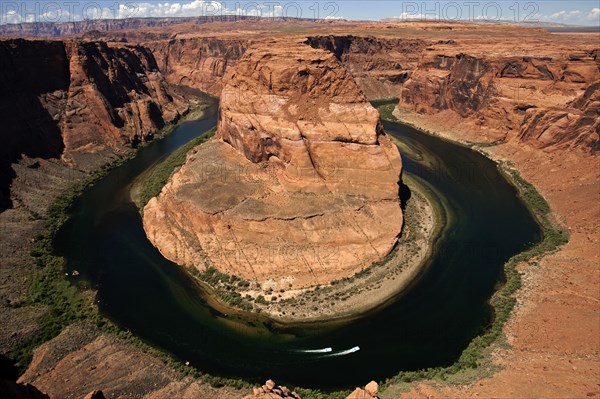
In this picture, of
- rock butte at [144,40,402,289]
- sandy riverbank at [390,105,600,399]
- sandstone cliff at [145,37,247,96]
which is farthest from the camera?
sandstone cliff at [145,37,247,96]

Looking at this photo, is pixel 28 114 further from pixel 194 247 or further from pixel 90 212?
pixel 194 247

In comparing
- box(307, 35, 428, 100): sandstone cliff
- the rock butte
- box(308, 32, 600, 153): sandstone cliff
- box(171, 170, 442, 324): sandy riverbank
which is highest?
box(307, 35, 428, 100): sandstone cliff

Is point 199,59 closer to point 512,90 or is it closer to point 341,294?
point 512,90

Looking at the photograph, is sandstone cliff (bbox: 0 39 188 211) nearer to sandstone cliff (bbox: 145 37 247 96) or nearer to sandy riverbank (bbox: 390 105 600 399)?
sandstone cliff (bbox: 145 37 247 96)

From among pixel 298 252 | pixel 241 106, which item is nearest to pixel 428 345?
pixel 298 252

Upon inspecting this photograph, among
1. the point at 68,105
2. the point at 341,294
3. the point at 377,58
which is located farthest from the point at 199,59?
the point at 341,294

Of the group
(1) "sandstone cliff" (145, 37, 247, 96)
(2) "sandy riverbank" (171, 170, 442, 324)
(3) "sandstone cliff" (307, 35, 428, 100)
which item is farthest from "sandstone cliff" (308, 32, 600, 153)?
(1) "sandstone cliff" (145, 37, 247, 96)
